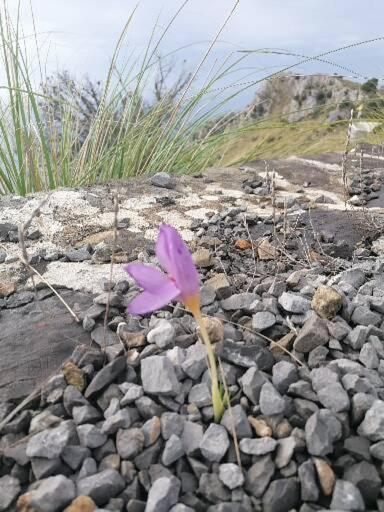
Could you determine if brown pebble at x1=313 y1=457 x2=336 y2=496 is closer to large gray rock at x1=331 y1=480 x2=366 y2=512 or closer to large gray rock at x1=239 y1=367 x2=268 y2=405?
large gray rock at x1=331 y1=480 x2=366 y2=512

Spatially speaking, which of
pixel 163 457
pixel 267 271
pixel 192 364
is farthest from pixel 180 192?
pixel 163 457

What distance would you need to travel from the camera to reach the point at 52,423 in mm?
990

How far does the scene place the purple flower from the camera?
2.68 ft

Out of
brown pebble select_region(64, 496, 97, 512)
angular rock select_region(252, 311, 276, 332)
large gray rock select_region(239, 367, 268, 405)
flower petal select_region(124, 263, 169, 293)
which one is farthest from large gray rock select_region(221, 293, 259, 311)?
brown pebble select_region(64, 496, 97, 512)

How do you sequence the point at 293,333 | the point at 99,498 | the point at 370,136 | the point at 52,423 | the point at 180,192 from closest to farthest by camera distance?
the point at 99,498, the point at 52,423, the point at 293,333, the point at 180,192, the point at 370,136

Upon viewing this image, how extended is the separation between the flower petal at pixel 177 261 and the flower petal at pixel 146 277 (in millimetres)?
23

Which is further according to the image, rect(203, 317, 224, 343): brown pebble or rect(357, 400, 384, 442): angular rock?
rect(203, 317, 224, 343): brown pebble

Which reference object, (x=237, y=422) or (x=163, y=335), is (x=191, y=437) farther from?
(x=163, y=335)

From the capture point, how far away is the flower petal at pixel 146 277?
822 millimetres

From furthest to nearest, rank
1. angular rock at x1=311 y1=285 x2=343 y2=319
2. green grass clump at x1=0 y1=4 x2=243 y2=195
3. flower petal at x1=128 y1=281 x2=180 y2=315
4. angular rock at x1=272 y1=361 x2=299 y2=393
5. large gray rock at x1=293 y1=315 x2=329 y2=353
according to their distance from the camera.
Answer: green grass clump at x1=0 y1=4 x2=243 y2=195
angular rock at x1=311 y1=285 x2=343 y2=319
large gray rock at x1=293 y1=315 x2=329 y2=353
angular rock at x1=272 y1=361 x2=299 y2=393
flower petal at x1=128 y1=281 x2=180 y2=315

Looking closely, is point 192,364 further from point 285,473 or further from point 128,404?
point 285,473

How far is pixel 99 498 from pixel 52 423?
0.63ft

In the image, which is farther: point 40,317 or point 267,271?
point 267,271

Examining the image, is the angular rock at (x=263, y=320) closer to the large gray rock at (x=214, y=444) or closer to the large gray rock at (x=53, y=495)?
the large gray rock at (x=214, y=444)
